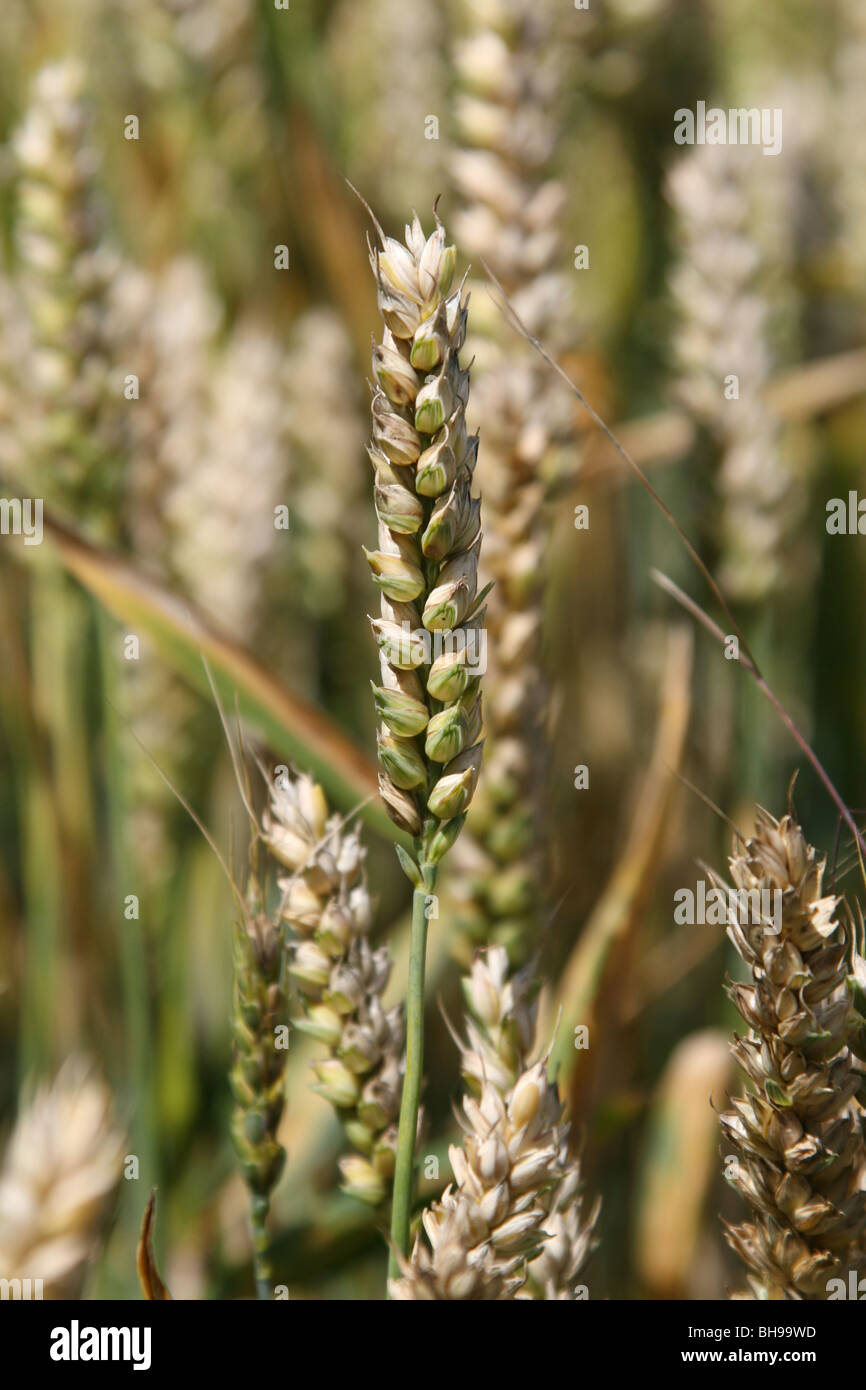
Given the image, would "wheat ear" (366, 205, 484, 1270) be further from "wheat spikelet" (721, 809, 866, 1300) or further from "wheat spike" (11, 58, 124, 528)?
"wheat spike" (11, 58, 124, 528)

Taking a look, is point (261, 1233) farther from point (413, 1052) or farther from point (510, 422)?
point (510, 422)

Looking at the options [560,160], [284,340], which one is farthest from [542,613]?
[284,340]

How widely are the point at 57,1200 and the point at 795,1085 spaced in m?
0.29

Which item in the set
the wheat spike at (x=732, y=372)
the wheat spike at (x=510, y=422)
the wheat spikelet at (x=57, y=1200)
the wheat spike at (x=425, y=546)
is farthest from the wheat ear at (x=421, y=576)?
the wheat spike at (x=732, y=372)

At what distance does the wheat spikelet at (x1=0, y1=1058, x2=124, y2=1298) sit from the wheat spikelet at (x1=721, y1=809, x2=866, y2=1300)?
254 millimetres

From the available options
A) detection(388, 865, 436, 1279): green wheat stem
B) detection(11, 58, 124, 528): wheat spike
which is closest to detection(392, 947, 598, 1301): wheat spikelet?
detection(388, 865, 436, 1279): green wheat stem

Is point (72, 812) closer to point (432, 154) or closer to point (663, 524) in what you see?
point (663, 524)

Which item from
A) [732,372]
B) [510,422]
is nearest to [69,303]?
[510,422]

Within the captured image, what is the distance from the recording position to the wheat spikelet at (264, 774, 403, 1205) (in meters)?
0.51

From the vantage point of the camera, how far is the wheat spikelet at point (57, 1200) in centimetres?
45

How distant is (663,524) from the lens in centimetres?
119

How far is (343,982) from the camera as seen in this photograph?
1.67ft

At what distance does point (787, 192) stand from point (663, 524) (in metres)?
0.41

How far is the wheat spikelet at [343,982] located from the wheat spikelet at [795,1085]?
0.49ft
